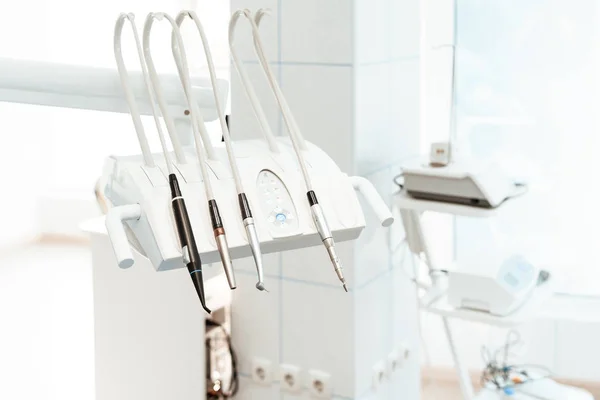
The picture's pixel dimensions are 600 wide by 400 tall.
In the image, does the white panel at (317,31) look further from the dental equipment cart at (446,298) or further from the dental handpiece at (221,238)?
the dental handpiece at (221,238)

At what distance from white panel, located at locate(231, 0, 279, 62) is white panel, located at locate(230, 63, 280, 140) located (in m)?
0.04

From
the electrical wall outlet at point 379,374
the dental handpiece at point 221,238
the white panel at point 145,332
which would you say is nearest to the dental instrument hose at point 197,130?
the dental handpiece at point 221,238

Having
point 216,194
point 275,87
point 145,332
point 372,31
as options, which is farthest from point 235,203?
point 145,332

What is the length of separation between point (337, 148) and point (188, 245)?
1562 mm

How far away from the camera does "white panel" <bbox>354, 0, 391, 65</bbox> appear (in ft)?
7.52

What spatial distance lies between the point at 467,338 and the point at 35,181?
2.92 metres

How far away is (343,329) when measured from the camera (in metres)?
2.41

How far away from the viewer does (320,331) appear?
245 cm

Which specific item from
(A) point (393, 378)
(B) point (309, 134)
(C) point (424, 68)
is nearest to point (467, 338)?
(A) point (393, 378)

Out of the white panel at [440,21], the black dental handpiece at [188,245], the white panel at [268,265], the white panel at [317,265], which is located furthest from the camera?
the white panel at [440,21]

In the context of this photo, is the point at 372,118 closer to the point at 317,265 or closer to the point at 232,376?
the point at 317,265

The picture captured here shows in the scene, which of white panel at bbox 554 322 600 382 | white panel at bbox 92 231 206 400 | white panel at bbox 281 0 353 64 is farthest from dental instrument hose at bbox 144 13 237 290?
white panel at bbox 554 322 600 382

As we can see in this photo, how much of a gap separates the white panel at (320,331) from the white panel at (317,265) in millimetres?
25

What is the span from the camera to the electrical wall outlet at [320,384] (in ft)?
8.05
